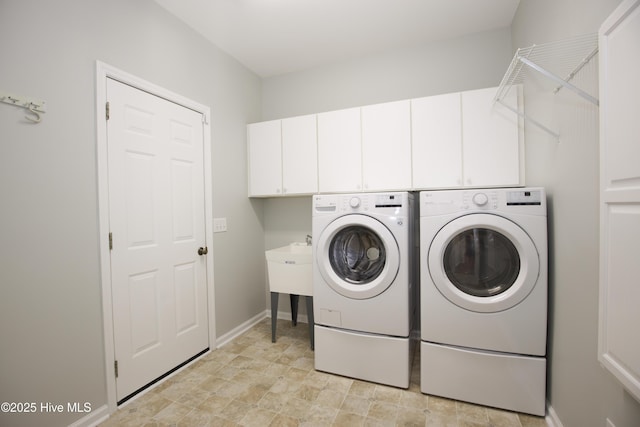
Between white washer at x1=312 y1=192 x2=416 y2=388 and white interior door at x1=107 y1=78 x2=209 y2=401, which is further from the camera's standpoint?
white washer at x1=312 y1=192 x2=416 y2=388

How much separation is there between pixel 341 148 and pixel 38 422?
2404 mm

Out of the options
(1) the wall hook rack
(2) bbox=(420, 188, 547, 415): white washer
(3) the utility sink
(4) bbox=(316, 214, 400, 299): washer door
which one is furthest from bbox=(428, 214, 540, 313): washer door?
(1) the wall hook rack

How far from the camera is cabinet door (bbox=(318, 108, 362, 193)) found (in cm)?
227

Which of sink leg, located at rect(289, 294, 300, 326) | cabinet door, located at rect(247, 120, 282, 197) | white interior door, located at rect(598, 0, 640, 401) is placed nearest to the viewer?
white interior door, located at rect(598, 0, 640, 401)

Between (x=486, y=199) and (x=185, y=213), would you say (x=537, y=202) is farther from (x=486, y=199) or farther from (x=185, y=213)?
(x=185, y=213)

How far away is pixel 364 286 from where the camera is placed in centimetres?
183

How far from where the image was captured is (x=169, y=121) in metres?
1.97

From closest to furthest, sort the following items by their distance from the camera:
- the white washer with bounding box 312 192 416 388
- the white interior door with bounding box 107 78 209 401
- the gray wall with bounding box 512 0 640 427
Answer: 1. the gray wall with bounding box 512 0 640 427
2. the white interior door with bounding box 107 78 209 401
3. the white washer with bounding box 312 192 416 388

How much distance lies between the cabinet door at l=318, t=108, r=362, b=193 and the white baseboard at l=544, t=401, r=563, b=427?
5.78 ft

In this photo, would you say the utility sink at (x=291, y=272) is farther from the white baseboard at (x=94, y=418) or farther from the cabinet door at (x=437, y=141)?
the white baseboard at (x=94, y=418)

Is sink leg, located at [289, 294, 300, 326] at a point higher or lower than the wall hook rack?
lower

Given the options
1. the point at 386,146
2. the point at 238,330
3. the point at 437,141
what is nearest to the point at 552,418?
the point at 437,141

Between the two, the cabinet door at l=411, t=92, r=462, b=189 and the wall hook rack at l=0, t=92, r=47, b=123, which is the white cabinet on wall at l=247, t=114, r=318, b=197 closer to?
the cabinet door at l=411, t=92, r=462, b=189

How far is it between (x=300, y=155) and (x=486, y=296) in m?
1.77
